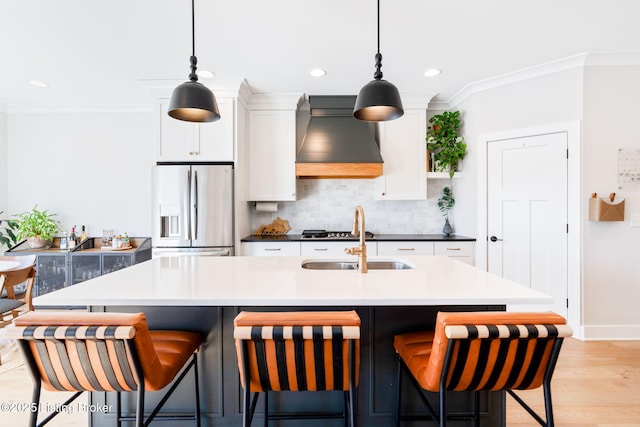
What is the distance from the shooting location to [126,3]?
2094 millimetres

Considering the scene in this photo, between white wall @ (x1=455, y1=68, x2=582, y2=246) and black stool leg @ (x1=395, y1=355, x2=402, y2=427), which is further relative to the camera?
white wall @ (x1=455, y1=68, x2=582, y2=246)

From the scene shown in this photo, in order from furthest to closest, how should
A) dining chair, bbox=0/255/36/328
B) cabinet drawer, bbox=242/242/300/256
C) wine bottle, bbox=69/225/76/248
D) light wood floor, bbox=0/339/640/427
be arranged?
1. wine bottle, bbox=69/225/76/248
2. cabinet drawer, bbox=242/242/300/256
3. dining chair, bbox=0/255/36/328
4. light wood floor, bbox=0/339/640/427

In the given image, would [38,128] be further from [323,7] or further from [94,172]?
[323,7]

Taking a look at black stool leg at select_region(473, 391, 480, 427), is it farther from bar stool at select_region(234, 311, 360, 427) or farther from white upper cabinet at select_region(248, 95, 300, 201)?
white upper cabinet at select_region(248, 95, 300, 201)

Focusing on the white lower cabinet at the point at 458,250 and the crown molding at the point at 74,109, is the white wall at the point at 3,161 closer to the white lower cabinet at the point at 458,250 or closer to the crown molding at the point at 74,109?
the crown molding at the point at 74,109

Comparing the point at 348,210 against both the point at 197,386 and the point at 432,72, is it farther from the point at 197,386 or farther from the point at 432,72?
the point at 197,386

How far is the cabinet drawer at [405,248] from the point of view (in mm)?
A: 3559

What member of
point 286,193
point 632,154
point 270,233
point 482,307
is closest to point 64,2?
point 286,193

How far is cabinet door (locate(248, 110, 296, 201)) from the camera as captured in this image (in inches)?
149

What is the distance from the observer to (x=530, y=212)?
3.17 meters

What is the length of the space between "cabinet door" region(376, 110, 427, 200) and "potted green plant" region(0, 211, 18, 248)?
4.78m

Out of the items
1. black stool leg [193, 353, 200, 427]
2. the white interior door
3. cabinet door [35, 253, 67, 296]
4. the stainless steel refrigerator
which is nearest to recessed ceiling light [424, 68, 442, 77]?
the white interior door

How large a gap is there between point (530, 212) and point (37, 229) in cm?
573

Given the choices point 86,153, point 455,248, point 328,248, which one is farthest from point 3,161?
point 455,248
